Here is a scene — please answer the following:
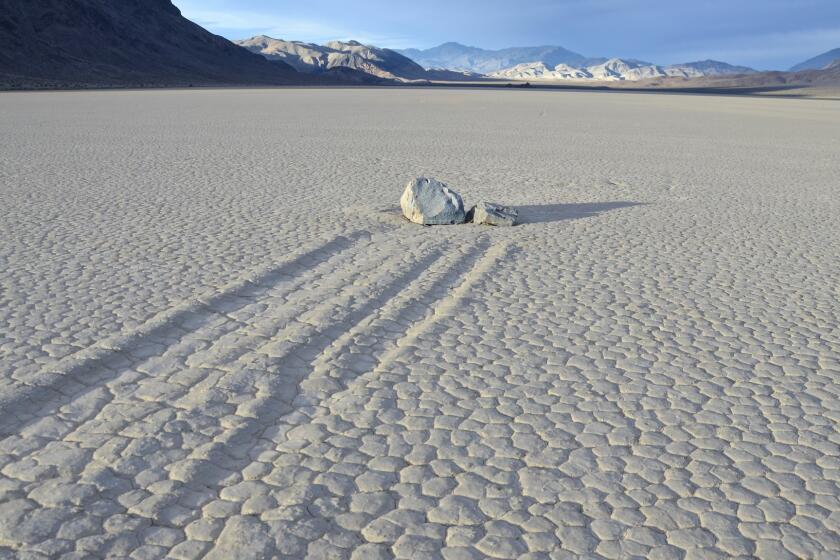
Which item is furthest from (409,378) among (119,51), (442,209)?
(119,51)

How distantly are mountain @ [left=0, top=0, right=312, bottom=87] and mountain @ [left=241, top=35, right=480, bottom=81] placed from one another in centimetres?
3243

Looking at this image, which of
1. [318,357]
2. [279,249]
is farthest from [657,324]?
[279,249]

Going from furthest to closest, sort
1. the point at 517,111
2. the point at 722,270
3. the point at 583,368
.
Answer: the point at 517,111 < the point at 722,270 < the point at 583,368

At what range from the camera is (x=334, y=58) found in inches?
5162

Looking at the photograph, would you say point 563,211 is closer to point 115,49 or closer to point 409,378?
point 409,378

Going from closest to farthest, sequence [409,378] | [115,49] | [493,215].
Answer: [409,378] < [493,215] < [115,49]

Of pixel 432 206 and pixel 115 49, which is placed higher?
pixel 432 206

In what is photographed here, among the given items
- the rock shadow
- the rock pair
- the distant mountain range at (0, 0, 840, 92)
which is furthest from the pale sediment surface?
the distant mountain range at (0, 0, 840, 92)

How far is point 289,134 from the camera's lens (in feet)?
62.4

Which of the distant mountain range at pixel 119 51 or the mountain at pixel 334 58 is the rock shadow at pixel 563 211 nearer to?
the distant mountain range at pixel 119 51

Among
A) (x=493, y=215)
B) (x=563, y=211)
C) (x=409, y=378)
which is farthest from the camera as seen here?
(x=563, y=211)

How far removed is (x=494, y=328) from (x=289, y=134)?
14.7 meters

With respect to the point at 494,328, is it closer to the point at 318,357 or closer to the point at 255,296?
the point at 318,357

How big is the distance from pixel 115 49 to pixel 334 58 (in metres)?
66.2
